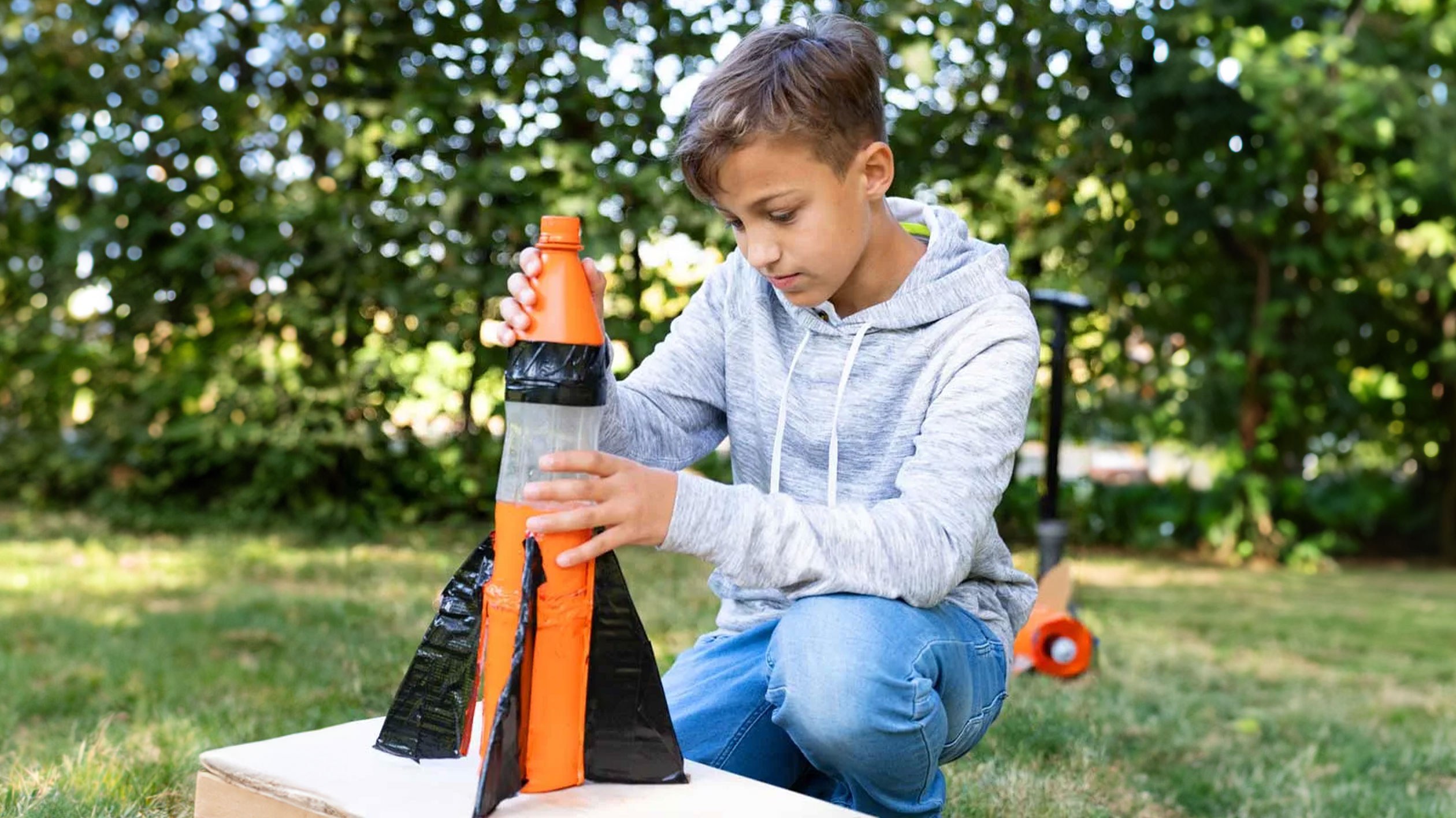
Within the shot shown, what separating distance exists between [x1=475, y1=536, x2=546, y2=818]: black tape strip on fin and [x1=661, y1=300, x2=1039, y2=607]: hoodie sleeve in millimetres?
155

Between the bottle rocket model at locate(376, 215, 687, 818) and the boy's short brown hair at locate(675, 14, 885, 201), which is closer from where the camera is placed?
the bottle rocket model at locate(376, 215, 687, 818)

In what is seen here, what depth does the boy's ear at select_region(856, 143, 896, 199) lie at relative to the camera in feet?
6.12

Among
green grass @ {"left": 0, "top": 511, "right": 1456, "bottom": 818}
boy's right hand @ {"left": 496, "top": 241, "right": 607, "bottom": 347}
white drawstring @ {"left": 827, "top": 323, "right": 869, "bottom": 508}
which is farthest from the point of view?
green grass @ {"left": 0, "top": 511, "right": 1456, "bottom": 818}

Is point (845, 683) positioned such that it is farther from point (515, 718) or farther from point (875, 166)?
point (875, 166)

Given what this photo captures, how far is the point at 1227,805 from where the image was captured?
271 centimetres

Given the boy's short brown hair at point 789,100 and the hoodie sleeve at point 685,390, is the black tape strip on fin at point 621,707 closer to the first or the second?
the hoodie sleeve at point 685,390

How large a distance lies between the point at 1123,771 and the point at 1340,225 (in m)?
5.67

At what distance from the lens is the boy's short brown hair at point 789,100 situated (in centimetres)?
177

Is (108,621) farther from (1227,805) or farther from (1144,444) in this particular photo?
(1144,444)

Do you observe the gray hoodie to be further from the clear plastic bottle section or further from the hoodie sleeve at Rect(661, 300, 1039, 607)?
the clear plastic bottle section

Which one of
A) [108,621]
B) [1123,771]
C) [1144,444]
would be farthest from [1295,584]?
[108,621]

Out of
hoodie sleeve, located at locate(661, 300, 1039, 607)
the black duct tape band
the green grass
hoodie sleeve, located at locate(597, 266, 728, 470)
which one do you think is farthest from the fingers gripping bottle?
the green grass

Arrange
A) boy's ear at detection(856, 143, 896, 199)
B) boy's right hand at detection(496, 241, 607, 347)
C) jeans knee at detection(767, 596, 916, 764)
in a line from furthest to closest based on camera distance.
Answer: boy's ear at detection(856, 143, 896, 199) → jeans knee at detection(767, 596, 916, 764) → boy's right hand at detection(496, 241, 607, 347)

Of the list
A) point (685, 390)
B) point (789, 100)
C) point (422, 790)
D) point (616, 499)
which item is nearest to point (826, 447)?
point (685, 390)
